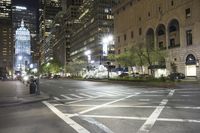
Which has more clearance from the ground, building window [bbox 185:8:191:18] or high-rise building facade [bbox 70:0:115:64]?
high-rise building facade [bbox 70:0:115:64]

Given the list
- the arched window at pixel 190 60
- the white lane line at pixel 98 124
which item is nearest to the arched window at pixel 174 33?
the arched window at pixel 190 60

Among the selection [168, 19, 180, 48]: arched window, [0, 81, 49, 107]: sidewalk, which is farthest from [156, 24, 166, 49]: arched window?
[0, 81, 49, 107]: sidewalk

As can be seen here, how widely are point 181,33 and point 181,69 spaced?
311 inches

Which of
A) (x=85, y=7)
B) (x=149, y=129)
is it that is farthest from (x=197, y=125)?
(x=85, y=7)

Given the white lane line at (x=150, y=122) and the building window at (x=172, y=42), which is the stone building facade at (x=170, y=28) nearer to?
the building window at (x=172, y=42)

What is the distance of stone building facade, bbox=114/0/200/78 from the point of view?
221 feet

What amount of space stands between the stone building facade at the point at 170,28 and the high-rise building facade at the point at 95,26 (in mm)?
44522

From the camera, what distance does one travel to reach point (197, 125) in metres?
11.2

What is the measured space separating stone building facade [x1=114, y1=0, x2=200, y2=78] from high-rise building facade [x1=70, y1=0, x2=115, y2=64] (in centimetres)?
4452

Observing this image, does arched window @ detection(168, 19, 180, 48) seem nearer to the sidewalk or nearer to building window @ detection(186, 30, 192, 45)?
building window @ detection(186, 30, 192, 45)

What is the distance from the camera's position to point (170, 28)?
257ft

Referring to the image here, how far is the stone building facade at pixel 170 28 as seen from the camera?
67.4 meters

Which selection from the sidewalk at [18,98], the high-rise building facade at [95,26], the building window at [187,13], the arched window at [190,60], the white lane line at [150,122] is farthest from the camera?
the high-rise building facade at [95,26]

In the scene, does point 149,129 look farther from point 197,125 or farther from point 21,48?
point 21,48
